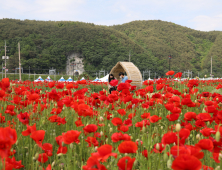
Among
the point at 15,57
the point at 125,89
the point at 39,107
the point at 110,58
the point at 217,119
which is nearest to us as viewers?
the point at 217,119

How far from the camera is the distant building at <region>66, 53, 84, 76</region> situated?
2721 inches

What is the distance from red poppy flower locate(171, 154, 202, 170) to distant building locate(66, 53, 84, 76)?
223ft

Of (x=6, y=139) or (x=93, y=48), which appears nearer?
(x=6, y=139)

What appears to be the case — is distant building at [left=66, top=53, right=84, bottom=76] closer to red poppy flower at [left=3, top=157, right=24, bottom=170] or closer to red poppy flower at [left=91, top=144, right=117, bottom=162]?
red poppy flower at [left=3, top=157, right=24, bottom=170]

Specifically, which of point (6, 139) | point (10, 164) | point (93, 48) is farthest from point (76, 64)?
point (6, 139)

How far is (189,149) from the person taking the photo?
0.89 metres

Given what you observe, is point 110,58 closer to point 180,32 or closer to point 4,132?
point 4,132

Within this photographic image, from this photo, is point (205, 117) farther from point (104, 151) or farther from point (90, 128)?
point (104, 151)

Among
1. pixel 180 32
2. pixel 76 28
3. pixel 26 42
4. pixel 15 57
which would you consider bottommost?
pixel 15 57

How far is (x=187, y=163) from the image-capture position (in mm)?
672

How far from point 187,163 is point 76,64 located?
70.4 metres

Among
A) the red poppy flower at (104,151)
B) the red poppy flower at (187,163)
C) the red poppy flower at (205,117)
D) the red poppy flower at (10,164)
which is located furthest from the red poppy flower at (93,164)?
the red poppy flower at (205,117)

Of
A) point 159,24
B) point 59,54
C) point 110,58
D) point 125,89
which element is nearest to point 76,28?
point 59,54

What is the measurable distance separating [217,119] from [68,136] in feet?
4.36
